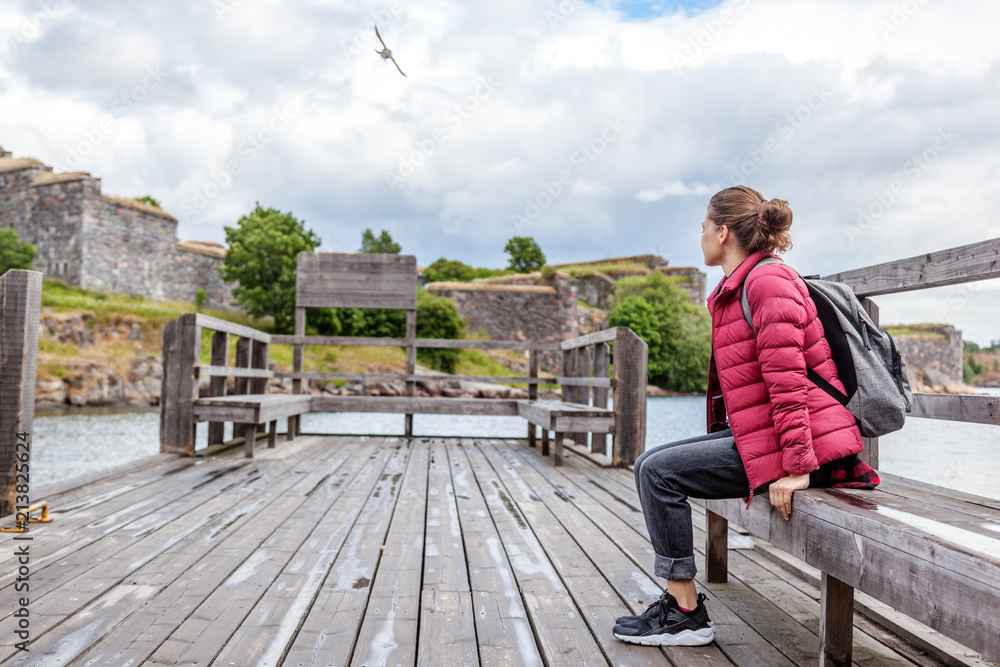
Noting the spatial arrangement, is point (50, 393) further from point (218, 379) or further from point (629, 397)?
point (629, 397)

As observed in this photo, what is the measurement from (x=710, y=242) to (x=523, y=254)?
40.5m

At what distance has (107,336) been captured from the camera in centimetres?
1814

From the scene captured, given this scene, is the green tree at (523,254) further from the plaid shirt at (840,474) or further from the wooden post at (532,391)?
the plaid shirt at (840,474)

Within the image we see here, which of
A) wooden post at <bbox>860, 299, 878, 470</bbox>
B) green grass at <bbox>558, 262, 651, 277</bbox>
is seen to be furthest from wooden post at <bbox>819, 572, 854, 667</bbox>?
green grass at <bbox>558, 262, 651, 277</bbox>

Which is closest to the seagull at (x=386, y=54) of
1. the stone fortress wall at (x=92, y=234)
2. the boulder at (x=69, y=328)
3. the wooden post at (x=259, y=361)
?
the wooden post at (x=259, y=361)

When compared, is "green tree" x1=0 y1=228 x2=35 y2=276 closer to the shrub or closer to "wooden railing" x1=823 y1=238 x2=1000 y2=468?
the shrub

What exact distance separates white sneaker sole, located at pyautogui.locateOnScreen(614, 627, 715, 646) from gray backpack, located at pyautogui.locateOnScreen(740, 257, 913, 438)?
0.62 metres

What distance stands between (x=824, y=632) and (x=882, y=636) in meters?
0.39

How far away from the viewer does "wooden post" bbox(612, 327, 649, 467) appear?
4.70m

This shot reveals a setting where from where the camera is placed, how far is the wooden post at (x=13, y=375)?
270 centimetres

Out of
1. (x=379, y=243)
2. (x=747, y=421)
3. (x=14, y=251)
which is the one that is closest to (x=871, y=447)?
(x=747, y=421)

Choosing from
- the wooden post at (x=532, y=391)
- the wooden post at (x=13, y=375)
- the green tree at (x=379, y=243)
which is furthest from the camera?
the green tree at (x=379, y=243)

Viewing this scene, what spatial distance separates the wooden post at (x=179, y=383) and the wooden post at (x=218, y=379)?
590 millimetres

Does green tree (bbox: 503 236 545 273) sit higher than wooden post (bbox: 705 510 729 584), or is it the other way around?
green tree (bbox: 503 236 545 273)
